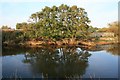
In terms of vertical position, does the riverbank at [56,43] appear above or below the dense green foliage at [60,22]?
below

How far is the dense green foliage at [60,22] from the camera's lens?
22234 millimetres

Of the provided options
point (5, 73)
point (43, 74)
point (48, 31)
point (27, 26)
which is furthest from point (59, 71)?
point (27, 26)

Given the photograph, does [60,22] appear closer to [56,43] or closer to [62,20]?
[62,20]

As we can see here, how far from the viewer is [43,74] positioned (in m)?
10.2

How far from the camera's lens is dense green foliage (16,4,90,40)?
2223 cm

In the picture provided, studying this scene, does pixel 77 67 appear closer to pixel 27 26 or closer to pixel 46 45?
pixel 46 45

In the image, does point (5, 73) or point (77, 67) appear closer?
point (5, 73)

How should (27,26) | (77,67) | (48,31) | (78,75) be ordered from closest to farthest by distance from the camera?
(78,75), (77,67), (48,31), (27,26)

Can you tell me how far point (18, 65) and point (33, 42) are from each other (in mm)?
10662

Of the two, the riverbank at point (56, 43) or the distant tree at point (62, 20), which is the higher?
the distant tree at point (62, 20)

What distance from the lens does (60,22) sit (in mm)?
22578

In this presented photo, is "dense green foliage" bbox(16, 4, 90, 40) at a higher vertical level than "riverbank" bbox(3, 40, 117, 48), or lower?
higher

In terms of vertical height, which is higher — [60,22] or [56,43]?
[60,22]

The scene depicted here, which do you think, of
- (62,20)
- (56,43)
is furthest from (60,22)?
(56,43)
